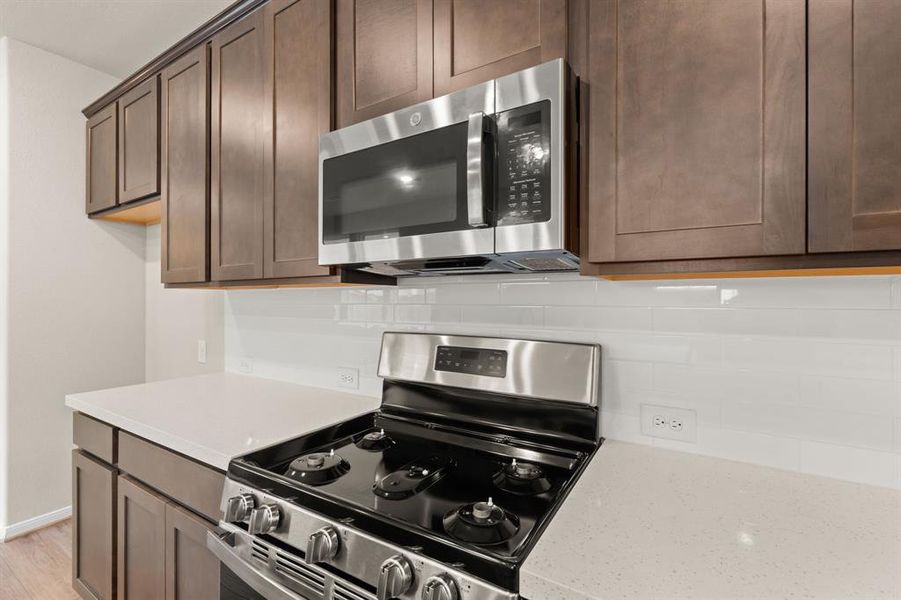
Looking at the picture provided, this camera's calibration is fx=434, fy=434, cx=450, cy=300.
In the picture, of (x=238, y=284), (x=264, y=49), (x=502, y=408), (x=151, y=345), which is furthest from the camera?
(x=151, y=345)

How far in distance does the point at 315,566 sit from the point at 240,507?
0.82ft

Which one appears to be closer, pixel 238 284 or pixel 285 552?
pixel 285 552

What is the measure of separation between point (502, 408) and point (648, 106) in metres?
0.88

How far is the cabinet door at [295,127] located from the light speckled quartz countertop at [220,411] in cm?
49

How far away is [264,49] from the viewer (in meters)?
1.62

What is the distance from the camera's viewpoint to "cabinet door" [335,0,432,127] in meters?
1.21

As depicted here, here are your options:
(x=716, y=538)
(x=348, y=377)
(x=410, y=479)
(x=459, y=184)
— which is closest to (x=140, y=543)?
(x=348, y=377)

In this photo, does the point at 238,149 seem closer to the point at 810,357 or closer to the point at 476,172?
the point at 476,172

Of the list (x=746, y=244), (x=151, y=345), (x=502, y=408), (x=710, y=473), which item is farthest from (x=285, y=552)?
(x=151, y=345)

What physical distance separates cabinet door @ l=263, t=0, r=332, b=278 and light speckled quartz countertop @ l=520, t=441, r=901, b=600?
105 centimetres

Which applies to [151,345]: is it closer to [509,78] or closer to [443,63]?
[443,63]

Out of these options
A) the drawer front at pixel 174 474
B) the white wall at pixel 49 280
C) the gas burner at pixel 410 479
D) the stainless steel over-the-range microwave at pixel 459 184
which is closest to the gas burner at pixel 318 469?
the gas burner at pixel 410 479

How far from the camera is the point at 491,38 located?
3.59 ft

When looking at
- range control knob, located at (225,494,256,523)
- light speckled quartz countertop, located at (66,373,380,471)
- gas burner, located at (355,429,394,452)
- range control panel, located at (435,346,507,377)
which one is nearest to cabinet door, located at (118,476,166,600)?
light speckled quartz countertop, located at (66,373,380,471)
